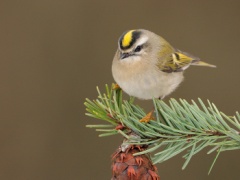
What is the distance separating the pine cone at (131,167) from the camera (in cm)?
109

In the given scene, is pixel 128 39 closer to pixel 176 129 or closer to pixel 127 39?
pixel 127 39

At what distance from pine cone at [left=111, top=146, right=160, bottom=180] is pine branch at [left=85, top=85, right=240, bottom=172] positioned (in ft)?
0.07

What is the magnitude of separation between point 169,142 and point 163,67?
73 cm

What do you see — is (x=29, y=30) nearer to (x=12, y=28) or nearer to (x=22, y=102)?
(x=12, y=28)

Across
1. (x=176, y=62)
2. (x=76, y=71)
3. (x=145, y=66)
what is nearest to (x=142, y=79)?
(x=145, y=66)

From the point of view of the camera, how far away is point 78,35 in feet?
9.52

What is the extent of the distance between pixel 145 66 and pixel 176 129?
673 mm

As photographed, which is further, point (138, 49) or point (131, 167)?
point (138, 49)

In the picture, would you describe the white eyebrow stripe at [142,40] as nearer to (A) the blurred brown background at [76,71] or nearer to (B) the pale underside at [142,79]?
(B) the pale underside at [142,79]

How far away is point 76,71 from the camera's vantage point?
2895 mm

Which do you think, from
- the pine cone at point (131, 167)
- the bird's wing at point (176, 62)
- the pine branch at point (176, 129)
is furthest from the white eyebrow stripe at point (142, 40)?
the pine cone at point (131, 167)

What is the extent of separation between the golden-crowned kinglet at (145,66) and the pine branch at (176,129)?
410 millimetres

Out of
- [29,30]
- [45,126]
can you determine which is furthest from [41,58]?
[45,126]

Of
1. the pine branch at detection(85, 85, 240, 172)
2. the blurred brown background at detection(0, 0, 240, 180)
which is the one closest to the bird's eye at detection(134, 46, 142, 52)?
the pine branch at detection(85, 85, 240, 172)
